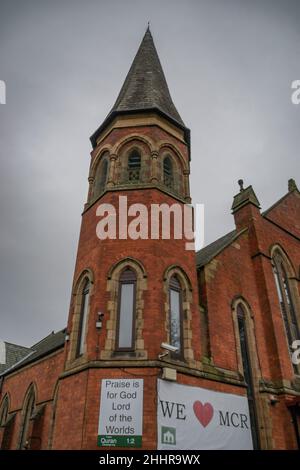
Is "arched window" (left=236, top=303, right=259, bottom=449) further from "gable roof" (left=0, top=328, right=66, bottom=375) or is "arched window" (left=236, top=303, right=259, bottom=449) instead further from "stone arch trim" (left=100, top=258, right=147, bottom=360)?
"gable roof" (left=0, top=328, right=66, bottom=375)

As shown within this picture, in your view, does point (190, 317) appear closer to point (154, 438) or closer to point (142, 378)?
point (142, 378)

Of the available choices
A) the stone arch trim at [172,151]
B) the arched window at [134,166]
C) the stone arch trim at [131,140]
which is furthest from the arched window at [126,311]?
the stone arch trim at [172,151]

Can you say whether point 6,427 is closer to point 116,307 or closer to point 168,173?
point 116,307

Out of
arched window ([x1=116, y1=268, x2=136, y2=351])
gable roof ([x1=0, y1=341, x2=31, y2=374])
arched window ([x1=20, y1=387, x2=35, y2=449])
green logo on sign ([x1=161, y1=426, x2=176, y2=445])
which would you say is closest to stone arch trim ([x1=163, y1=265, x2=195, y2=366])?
arched window ([x1=116, y1=268, x2=136, y2=351])

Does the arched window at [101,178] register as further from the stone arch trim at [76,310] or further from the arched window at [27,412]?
the arched window at [27,412]

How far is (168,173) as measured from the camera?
14414 mm

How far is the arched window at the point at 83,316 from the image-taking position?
10867mm

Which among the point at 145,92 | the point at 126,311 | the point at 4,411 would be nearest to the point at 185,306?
the point at 126,311

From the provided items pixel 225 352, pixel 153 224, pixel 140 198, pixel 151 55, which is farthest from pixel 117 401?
pixel 151 55

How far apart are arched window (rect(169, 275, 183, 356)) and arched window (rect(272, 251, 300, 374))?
587 centimetres

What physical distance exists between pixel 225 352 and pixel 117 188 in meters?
6.67

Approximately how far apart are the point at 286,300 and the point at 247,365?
414 cm

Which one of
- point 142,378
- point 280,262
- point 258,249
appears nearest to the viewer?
point 142,378

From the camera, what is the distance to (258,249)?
1534 centimetres
